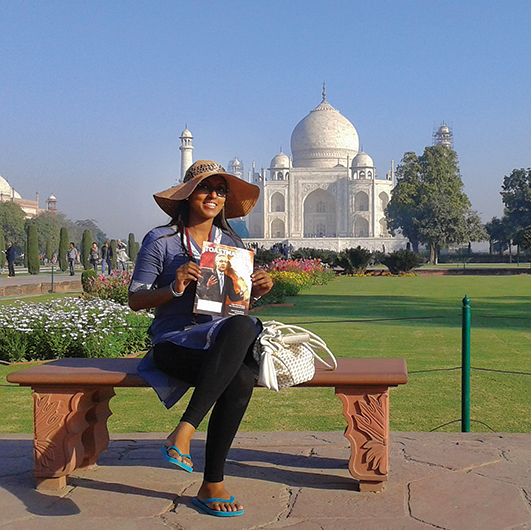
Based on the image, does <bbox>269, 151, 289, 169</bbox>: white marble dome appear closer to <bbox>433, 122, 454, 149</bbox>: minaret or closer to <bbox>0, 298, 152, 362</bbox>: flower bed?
<bbox>433, 122, 454, 149</bbox>: minaret

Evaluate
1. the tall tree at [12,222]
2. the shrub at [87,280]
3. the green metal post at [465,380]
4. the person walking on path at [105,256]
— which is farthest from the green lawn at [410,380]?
the tall tree at [12,222]

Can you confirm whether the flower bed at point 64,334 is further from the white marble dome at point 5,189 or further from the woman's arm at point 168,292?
the white marble dome at point 5,189

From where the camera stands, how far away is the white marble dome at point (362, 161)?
5334cm

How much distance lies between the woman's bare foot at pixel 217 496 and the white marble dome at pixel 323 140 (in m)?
52.3

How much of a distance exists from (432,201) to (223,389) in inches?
1440

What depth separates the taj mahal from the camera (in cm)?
5238

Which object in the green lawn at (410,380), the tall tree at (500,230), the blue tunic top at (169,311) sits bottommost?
the green lawn at (410,380)

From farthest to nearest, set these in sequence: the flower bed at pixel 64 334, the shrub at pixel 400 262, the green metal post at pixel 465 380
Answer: the shrub at pixel 400 262, the flower bed at pixel 64 334, the green metal post at pixel 465 380

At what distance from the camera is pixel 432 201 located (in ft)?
123

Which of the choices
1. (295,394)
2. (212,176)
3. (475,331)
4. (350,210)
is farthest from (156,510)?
(350,210)

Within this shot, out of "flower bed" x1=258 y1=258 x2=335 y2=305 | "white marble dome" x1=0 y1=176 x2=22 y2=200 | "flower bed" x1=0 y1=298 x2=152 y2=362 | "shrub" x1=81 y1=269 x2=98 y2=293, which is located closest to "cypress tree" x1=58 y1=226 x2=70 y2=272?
"flower bed" x1=258 y1=258 x2=335 y2=305

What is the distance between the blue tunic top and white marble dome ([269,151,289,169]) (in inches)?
2079

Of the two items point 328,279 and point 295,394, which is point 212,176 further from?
point 328,279

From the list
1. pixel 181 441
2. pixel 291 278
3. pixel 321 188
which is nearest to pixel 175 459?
pixel 181 441
